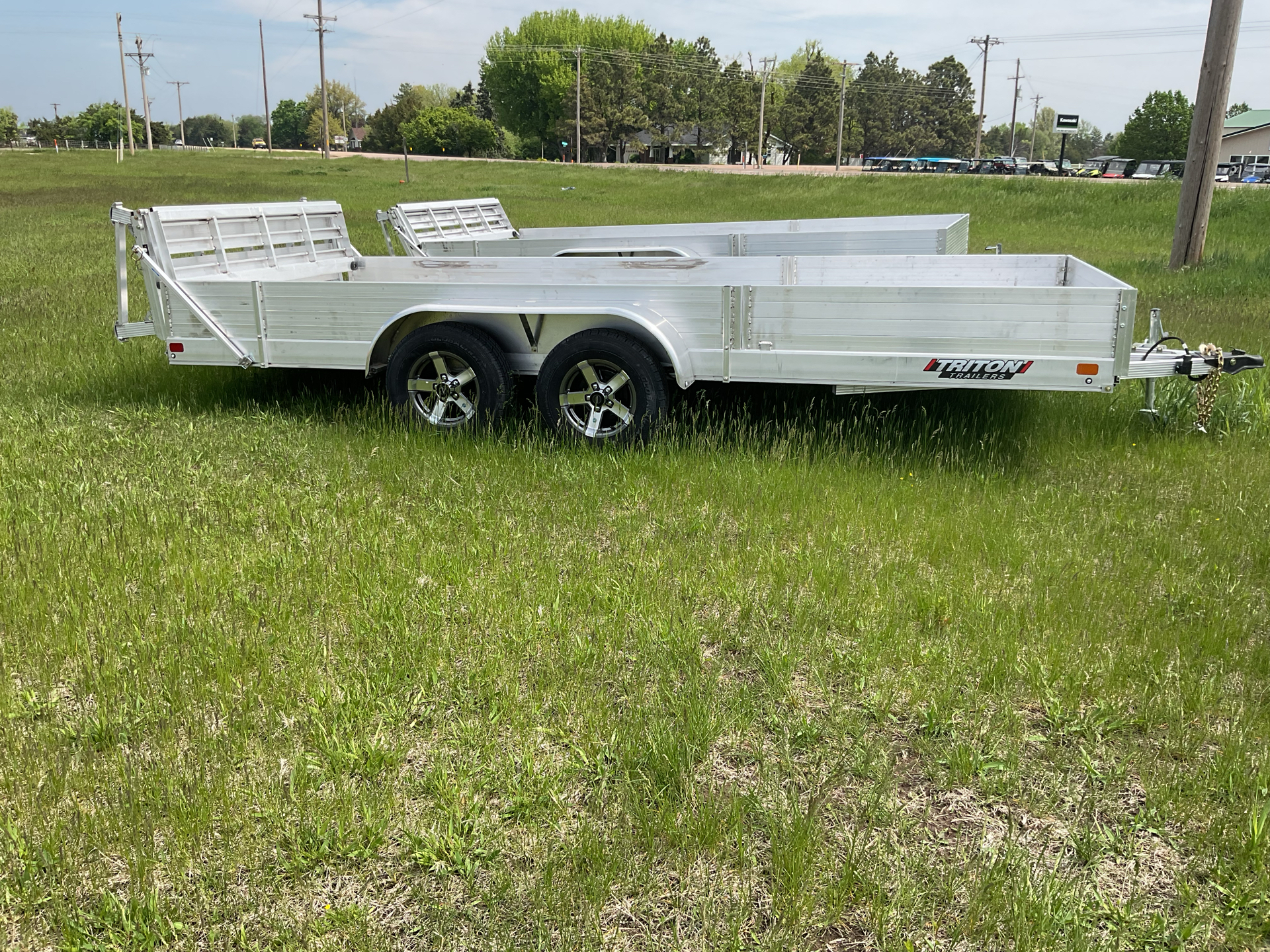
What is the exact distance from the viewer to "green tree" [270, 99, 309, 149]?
160 metres

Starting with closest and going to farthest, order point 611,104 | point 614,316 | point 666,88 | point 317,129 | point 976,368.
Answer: point 976,368 → point 614,316 → point 611,104 → point 666,88 → point 317,129

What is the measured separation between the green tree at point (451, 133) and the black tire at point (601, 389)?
92.0 meters

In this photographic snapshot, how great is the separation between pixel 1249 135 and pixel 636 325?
311 ft

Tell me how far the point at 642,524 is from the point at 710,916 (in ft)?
8.70

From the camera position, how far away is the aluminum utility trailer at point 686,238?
9523 millimetres

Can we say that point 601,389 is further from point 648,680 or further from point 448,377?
point 648,680

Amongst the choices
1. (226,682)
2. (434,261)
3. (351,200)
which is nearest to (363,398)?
(434,261)

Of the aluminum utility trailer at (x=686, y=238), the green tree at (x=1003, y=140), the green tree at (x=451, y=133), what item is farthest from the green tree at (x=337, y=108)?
the aluminum utility trailer at (x=686, y=238)

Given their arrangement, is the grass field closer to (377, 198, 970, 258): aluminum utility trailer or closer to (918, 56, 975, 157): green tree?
(377, 198, 970, 258): aluminum utility trailer

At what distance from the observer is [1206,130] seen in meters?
13.4

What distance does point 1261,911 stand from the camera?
2.54m

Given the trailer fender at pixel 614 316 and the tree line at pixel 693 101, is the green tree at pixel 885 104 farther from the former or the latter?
the trailer fender at pixel 614 316

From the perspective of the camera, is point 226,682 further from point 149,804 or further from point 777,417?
point 777,417

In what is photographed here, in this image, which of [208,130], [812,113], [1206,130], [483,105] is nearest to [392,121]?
[483,105]
